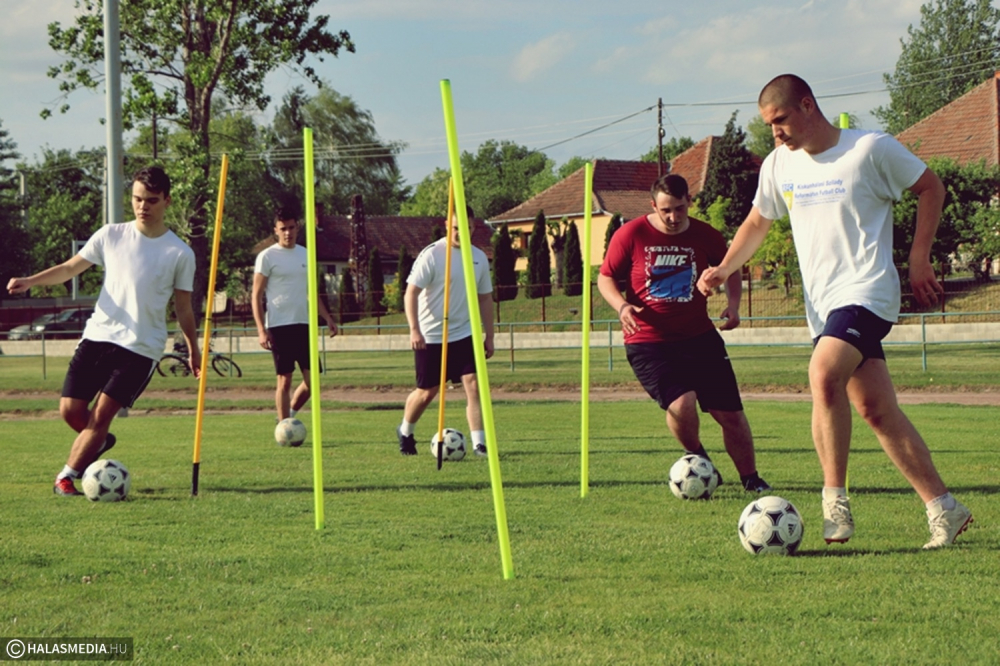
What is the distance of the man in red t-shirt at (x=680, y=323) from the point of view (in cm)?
808

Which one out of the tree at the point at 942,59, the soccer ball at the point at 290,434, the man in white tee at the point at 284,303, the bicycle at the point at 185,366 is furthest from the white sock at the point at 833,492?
the tree at the point at 942,59

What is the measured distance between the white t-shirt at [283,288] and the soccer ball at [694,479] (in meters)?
5.55

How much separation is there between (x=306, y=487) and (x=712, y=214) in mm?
43430

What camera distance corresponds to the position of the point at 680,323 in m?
8.16

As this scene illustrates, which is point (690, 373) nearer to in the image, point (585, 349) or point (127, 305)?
point (585, 349)

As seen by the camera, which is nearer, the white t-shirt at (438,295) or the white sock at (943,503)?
the white sock at (943,503)

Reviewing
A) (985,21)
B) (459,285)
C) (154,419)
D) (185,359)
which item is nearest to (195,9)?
(185,359)

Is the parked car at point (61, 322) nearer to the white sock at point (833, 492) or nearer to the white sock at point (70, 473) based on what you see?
the white sock at point (70, 473)

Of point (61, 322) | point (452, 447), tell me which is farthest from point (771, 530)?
point (61, 322)

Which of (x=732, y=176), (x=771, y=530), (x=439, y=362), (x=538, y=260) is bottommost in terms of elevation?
(x=771, y=530)

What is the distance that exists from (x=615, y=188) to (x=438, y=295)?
6005 centimetres

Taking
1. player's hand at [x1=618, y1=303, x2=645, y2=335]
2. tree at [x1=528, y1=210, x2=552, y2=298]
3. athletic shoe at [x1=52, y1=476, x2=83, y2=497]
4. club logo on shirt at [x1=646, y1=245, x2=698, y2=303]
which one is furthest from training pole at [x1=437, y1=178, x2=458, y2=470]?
tree at [x1=528, y1=210, x2=552, y2=298]

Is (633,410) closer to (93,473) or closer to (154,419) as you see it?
(154,419)

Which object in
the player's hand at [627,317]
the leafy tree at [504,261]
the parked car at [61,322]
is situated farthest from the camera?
the leafy tree at [504,261]
